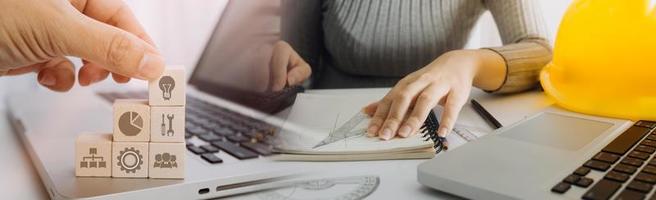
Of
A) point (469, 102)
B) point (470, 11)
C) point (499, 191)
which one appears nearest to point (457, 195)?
point (499, 191)

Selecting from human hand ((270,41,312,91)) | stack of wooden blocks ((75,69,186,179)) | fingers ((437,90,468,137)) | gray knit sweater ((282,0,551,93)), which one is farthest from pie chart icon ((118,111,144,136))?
gray knit sweater ((282,0,551,93))

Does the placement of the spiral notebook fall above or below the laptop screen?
below

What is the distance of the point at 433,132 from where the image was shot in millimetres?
430

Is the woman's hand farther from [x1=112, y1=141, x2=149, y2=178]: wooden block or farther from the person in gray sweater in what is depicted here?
[x1=112, y1=141, x2=149, y2=178]: wooden block

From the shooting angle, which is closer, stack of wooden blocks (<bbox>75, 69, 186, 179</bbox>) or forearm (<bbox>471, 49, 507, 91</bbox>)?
stack of wooden blocks (<bbox>75, 69, 186, 179</bbox>)

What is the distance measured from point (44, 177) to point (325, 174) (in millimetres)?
151

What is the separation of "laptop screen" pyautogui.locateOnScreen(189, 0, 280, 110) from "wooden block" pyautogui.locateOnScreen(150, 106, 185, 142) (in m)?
0.11

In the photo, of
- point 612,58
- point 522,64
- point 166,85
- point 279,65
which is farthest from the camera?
point 522,64

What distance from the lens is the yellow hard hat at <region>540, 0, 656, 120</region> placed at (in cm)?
49

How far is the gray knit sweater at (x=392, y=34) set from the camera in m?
0.67

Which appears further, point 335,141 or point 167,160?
point 335,141

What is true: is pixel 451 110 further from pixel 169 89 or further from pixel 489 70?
pixel 169 89

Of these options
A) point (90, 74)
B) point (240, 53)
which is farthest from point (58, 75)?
point (240, 53)

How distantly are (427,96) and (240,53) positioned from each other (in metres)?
0.14
